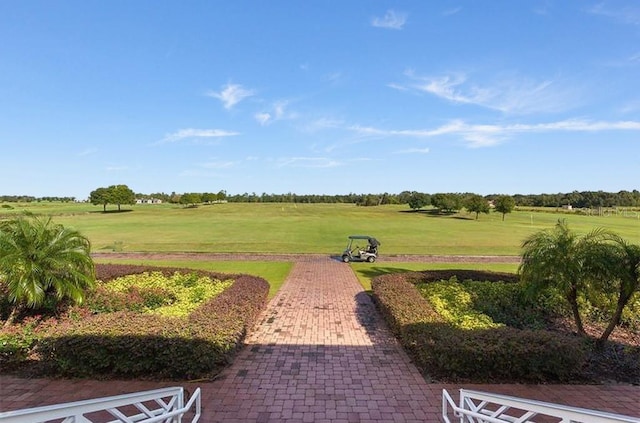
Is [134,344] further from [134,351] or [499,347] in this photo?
[499,347]

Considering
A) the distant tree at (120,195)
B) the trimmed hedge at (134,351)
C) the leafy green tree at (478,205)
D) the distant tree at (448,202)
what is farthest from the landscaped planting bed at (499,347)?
the distant tree at (120,195)

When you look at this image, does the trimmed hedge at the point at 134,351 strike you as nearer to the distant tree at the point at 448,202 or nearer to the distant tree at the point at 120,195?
the distant tree at the point at 448,202

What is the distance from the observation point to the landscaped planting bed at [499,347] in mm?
6178

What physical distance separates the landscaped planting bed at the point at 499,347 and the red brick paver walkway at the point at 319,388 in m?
0.28

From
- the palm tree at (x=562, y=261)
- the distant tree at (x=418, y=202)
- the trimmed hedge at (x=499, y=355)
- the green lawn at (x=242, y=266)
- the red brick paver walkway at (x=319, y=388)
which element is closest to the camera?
the red brick paver walkway at (x=319, y=388)

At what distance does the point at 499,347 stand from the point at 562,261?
3.31 meters

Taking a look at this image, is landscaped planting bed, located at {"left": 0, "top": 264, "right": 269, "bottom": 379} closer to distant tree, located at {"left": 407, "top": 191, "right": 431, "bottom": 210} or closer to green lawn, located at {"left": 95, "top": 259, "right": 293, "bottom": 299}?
green lawn, located at {"left": 95, "top": 259, "right": 293, "bottom": 299}

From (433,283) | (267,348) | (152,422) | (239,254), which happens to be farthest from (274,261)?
(152,422)

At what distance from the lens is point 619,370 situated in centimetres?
676

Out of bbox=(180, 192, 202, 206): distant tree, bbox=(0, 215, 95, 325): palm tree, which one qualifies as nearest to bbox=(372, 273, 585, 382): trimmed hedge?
bbox=(0, 215, 95, 325): palm tree

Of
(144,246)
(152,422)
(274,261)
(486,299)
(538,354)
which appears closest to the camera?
(152,422)

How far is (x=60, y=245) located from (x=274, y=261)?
11383mm

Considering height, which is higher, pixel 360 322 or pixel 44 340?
pixel 44 340

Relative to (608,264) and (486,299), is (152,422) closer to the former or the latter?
(608,264)
